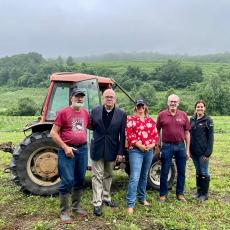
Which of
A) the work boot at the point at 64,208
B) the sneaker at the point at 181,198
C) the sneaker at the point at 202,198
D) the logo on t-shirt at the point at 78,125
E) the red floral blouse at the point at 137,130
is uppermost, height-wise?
the logo on t-shirt at the point at 78,125

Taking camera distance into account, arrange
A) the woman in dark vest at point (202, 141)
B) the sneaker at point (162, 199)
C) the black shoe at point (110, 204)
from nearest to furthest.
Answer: the black shoe at point (110, 204), the sneaker at point (162, 199), the woman in dark vest at point (202, 141)

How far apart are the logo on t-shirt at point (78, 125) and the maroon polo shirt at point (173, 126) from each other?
1603 millimetres

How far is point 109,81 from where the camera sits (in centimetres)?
816

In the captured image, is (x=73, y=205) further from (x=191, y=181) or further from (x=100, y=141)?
(x=191, y=181)

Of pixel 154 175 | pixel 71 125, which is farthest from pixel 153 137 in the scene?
pixel 154 175

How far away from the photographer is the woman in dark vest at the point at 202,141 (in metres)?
7.47

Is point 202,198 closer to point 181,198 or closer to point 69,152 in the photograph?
point 181,198

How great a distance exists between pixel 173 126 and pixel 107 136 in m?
1.30

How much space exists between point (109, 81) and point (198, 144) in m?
2.05

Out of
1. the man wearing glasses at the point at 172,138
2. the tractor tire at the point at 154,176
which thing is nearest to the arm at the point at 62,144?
the man wearing glasses at the point at 172,138

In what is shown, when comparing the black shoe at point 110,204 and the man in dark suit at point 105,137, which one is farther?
the black shoe at point 110,204

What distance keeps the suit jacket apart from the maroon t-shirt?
0.28 meters

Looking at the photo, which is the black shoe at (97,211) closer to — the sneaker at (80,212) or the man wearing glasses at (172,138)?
the sneaker at (80,212)

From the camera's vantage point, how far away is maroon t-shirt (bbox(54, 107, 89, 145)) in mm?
6031
